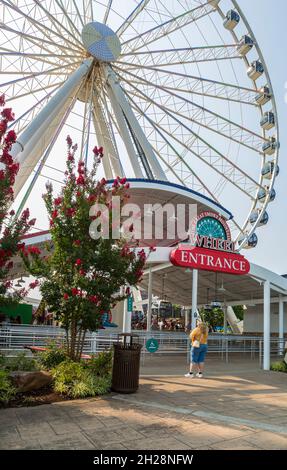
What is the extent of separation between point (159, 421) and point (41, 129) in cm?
1682

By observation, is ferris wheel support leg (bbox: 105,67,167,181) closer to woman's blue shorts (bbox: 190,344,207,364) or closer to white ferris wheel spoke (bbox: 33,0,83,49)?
white ferris wheel spoke (bbox: 33,0,83,49)

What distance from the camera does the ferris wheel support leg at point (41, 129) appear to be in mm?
19297

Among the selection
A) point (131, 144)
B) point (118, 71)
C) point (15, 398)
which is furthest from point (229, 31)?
point (15, 398)

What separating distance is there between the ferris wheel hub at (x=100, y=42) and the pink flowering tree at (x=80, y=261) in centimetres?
1541

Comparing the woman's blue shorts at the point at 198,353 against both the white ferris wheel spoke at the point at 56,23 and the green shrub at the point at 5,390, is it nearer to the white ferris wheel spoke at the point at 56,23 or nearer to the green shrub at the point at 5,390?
the green shrub at the point at 5,390

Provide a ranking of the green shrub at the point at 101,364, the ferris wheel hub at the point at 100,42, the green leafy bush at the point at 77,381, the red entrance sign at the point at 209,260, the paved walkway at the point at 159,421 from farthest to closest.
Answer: the ferris wheel hub at the point at 100,42
the red entrance sign at the point at 209,260
the green shrub at the point at 101,364
the green leafy bush at the point at 77,381
the paved walkway at the point at 159,421

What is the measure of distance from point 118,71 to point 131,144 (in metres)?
5.22

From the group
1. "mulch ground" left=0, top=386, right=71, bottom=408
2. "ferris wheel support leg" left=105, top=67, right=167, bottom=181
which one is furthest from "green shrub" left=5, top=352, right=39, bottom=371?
"ferris wheel support leg" left=105, top=67, right=167, bottom=181

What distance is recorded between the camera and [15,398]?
750 centimetres

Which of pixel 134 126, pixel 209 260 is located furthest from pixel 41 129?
pixel 209 260

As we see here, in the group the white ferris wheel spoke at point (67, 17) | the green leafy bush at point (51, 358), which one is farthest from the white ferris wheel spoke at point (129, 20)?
the green leafy bush at point (51, 358)

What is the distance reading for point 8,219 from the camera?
832cm

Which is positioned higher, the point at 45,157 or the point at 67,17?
the point at 67,17

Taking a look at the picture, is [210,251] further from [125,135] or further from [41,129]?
[41,129]
